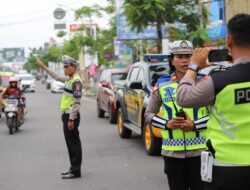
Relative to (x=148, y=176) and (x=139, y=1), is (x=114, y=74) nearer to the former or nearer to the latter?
(x=139, y=1)

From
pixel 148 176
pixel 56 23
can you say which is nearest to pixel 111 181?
pixel 148 176

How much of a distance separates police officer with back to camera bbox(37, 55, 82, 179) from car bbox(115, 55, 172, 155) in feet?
5.56

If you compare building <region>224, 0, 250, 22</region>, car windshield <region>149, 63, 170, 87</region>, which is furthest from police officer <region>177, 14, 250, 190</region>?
building <region>224, 0, 250, 22</region>

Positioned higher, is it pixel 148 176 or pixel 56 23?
pixel 56 23

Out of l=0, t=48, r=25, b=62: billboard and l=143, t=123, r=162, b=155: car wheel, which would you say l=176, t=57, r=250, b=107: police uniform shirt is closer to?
l=143, t=123, r=162, b=155: car wheel

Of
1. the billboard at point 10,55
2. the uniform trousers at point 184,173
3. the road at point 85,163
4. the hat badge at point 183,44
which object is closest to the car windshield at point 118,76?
the road at point 85,163

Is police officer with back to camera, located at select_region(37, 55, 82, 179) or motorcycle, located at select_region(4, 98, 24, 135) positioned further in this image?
motorcycle, located at select_region(4, 98, 24, 135)

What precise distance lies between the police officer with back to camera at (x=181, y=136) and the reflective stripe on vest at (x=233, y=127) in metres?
1.15

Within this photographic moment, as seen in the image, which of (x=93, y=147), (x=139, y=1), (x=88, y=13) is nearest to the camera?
(x=93, y=147)

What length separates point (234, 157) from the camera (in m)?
2.98

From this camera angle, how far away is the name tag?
2.95 meters

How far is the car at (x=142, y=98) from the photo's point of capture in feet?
32.1

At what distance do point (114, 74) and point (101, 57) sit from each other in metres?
25.6

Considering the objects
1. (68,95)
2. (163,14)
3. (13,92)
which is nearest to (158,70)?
(68,95)
